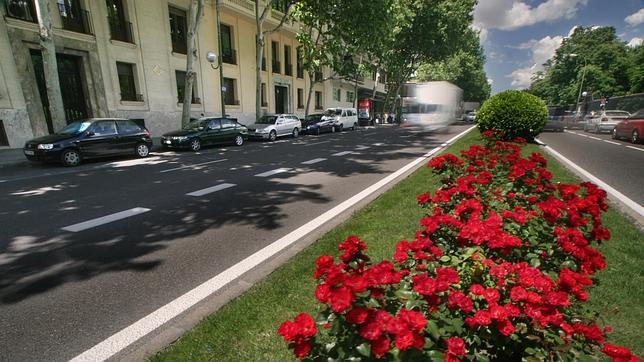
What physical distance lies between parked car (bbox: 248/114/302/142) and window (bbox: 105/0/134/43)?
7.94 meters

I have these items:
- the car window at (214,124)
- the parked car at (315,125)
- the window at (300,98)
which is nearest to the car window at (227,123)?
the car window at (214,124)

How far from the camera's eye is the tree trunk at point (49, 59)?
1129 centimetres

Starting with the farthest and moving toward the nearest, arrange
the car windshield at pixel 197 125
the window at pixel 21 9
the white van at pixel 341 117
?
1. the white van at pixel 341 117
2. the car windshield at pixel 197 125
3. the window at pixel 21 9

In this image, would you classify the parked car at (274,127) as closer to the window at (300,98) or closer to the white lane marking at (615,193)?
the window at (300,98)

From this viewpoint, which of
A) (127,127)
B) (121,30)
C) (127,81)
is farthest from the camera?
(127,81)

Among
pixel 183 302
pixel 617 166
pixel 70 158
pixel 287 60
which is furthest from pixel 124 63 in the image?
pixel 617 166

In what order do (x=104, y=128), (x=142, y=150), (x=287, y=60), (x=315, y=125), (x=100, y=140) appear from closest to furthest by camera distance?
(x=100, y=140), (x=104, y=128), (x=142, y=150), (x=315, y=125), (x=287, y=60)

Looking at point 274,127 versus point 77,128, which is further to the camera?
point 274,127

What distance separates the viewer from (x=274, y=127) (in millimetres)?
19266

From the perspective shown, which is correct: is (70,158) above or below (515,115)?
below

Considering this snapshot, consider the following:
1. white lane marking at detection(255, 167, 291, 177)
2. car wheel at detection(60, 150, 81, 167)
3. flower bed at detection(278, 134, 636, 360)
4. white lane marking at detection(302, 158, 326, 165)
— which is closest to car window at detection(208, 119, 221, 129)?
car wheel at detection(60, 150, 81, 167)

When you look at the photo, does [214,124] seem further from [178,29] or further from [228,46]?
[228,46]

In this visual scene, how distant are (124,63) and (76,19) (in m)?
2.62

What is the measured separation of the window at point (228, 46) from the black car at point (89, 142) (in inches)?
505
